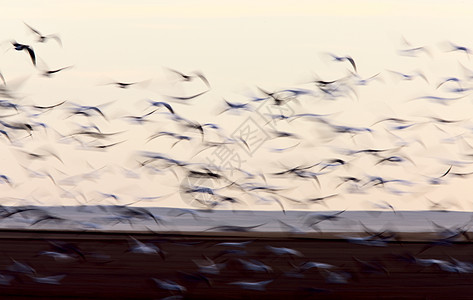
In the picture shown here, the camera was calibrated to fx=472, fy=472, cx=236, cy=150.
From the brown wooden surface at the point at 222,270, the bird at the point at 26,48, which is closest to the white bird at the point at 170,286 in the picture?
the brown wooden surface at the point at 222,270

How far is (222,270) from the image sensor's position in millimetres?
1653

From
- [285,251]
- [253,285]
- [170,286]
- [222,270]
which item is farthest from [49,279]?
[285,251]

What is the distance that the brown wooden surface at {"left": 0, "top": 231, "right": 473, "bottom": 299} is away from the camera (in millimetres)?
1616

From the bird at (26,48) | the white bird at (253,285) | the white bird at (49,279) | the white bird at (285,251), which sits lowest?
Answer: the white bird at (49,279)

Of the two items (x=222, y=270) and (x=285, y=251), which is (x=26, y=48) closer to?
(x=222, y=270)

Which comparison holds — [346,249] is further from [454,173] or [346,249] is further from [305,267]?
[454,173]

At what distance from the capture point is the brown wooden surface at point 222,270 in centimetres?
162

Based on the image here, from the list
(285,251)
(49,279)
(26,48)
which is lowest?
(49,279)

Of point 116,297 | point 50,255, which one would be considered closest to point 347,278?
point 116,297

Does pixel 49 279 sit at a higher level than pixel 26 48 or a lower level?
lower

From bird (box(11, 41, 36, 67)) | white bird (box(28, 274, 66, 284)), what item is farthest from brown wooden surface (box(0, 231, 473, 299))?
bird (box(11, 41, 36, 67))

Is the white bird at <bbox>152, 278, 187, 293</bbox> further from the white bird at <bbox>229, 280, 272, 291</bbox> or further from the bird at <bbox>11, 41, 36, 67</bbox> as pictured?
the bird at <bbox>11, 41, 36, 67</bbox>

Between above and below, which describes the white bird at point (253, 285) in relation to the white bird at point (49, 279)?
above

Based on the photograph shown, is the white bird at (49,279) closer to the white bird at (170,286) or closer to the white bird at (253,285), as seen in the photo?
the white bird at (170,286)
